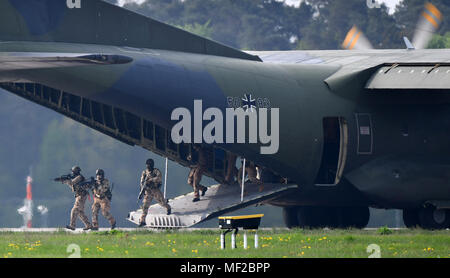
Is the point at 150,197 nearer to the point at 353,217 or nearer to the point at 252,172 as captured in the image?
the point at 252,172

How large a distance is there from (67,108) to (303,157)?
657 cm

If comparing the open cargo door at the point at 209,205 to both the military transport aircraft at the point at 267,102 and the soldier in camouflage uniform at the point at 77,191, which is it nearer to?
the military transport aircraft at the point at 267,102

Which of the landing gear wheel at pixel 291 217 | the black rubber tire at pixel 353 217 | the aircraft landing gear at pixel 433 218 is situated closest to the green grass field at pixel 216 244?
the aircraft landing gear at pixel 433 218

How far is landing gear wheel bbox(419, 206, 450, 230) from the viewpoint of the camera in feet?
102

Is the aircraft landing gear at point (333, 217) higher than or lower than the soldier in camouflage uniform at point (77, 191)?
lower

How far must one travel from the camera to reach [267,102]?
28703 millimetres

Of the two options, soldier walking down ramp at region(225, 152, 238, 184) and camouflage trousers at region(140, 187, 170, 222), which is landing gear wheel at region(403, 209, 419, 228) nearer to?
soldier walking down ramp at region(225, 152, 238, 184)

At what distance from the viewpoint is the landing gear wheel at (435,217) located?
3108 cm

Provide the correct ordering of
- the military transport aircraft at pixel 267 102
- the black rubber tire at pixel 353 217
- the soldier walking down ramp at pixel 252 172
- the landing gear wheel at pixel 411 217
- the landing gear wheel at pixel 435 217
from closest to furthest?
the military transport aircraft at pixel 267 102 → the soldier walking down ramp at pixel 252 172 → the landing gear wheel at pixel 435 217 → the landing gear wheel at pixel 411 217 → the black rubber tire at pixel 353 217

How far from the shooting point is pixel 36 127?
78.3 m

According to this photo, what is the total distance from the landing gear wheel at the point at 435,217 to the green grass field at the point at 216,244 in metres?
2.43

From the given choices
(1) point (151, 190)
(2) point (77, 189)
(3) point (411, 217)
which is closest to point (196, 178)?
(1) point (151, 190)

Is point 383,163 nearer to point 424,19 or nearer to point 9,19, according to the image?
point 424,19

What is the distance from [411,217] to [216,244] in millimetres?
9986
